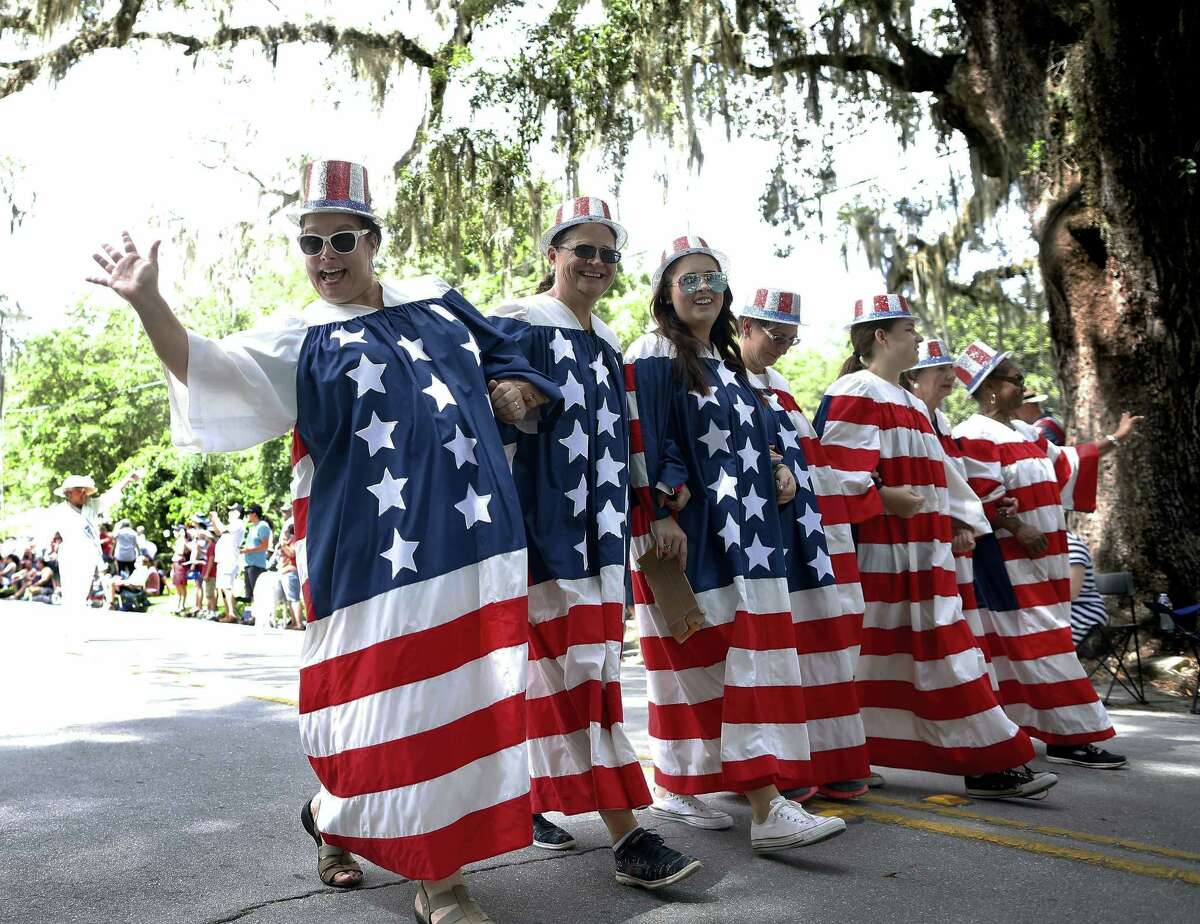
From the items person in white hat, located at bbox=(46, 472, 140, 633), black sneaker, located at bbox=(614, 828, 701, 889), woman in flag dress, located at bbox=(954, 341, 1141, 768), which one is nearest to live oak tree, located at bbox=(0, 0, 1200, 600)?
woman in flag dress, located at bbox=(954, 341, 1141, 768)

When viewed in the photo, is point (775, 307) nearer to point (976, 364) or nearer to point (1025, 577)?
point (976, 364)

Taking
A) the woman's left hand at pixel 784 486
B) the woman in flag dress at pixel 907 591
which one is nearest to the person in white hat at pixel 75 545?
the woman in flag dress at pixel 907 591

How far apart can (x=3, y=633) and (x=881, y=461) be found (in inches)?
528

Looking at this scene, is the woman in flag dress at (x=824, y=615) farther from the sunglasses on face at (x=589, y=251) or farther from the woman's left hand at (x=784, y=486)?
the sunglasses on face at (x=589, y=251)

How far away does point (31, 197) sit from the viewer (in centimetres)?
1852

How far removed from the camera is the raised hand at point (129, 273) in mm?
3334

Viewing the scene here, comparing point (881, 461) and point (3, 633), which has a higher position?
point (881, 461)

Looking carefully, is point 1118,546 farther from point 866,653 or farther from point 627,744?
point 627,744

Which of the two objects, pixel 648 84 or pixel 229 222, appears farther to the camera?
pixel 229 222

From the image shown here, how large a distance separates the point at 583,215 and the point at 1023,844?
278cm

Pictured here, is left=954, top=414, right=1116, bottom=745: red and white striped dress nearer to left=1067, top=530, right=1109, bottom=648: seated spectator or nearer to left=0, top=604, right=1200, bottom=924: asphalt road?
left=0, top=604, right=1200, bottom=924: asphalt road

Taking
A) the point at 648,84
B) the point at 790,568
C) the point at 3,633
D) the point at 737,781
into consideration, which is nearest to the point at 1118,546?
the point at 790,568

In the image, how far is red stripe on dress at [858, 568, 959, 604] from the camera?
5379mm

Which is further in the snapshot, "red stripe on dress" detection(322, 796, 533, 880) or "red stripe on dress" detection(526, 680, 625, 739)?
"red stripe on dress" detection(526, 680, 625, 739)
